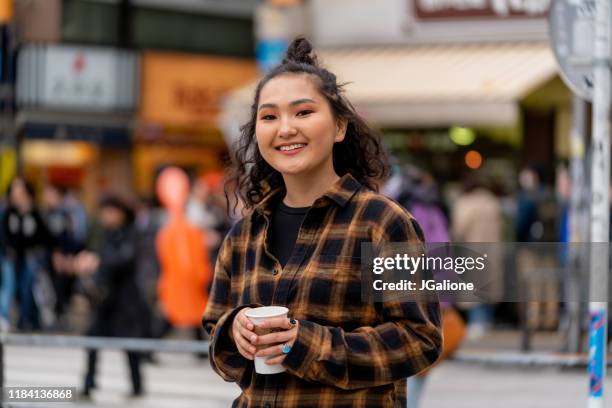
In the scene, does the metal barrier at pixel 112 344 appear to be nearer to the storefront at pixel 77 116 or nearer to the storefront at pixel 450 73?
the storefront at pixel 450 73

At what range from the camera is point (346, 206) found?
3203 millimetres

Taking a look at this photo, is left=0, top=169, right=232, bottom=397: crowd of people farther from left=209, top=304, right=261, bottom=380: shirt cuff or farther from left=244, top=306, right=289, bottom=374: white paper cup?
left=244, top=306, right=289, bottom=374: white paper cup

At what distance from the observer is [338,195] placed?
321cm

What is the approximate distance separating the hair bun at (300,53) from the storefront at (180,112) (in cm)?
1982

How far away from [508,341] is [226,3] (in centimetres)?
1290

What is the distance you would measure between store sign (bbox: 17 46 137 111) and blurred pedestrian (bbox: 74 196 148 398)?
13.7 metres

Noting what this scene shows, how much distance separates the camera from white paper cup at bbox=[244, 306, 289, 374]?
2.99 metres

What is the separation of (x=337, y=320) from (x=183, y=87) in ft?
69.4

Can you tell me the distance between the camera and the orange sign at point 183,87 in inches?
936

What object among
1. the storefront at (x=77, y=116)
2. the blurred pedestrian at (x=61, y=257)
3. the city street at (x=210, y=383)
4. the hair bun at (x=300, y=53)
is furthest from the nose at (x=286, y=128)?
the storefront at (x=77, y=116)

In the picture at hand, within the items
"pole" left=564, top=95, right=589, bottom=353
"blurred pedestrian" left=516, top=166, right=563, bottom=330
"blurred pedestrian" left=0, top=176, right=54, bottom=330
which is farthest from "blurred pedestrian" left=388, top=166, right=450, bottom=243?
"blurred pedestrian" left=0, top=176, right=54, bottom=330

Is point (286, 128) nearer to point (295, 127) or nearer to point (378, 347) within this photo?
point (295, 127)

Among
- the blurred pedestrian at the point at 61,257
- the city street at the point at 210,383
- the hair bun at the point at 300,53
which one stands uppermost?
the hair bun at the point at 300,53

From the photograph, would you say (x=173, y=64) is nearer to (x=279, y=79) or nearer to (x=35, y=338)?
(x=35, y=338)
